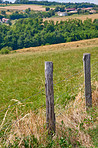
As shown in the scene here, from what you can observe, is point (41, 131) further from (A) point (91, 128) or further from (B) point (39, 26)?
(B) point (39, 26)

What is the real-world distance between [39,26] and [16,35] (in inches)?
789

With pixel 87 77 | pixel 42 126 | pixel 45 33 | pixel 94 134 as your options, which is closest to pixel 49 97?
pixel 42 126

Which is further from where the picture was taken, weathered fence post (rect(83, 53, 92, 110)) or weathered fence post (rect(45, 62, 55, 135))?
weathered fence post (rect(83, 53, 92, 110))

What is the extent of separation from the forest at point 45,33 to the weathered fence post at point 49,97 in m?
87.6

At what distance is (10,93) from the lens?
635 centimetres

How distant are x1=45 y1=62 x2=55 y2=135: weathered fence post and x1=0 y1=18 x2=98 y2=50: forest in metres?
87.6

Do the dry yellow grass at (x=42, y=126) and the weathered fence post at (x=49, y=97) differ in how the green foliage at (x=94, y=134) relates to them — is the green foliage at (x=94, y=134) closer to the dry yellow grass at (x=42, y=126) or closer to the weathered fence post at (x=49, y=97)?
the dry yellow grass at (x=42, y=126)

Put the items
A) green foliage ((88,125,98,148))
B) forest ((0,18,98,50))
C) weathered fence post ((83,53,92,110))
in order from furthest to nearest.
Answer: forest ((0,18,98,50)) → weathered fence post ((83,53,92,110)) → green foliage ((88,125,98,148))

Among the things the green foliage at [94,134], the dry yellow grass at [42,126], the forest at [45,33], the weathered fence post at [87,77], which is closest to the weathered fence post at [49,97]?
the dry yellow grass at [42,126]

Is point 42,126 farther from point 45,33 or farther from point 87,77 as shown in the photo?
point 45,33

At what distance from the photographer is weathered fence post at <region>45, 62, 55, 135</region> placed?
3.45 metres

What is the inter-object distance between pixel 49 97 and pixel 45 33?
336 feet

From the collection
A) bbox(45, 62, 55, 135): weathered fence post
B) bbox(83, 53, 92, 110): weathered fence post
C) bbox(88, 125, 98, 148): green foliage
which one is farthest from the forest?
bbox(45, 62, 55, 135): weathered fence post

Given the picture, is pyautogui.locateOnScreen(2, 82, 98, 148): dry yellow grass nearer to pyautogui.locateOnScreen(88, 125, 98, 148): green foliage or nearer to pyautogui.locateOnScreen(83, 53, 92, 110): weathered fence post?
pyautogui.locateOnScreen(88, 125, 98, 148): green foliage
